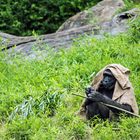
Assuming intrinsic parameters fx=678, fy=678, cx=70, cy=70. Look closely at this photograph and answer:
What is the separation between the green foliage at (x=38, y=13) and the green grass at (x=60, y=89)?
6438mm

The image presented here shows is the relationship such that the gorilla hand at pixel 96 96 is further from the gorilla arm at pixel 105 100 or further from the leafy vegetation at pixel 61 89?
the leafy vegetation at pixel 61 89

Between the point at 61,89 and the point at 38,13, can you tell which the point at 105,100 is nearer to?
the point at 61,89

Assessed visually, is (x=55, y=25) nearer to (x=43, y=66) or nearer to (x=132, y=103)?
(x=43, y=66)

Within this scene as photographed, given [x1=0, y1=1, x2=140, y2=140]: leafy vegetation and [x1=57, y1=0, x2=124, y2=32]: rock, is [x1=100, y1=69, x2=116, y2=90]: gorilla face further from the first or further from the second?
[x1=57, y1=0, x2=124, y2=32]: rock

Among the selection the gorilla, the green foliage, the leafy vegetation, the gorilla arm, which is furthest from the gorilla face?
the green foliage

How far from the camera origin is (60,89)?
9922 millimetres

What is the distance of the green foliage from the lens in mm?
18734

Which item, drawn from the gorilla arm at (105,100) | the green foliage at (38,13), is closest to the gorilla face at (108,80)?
the gorilla arm at (105,100)

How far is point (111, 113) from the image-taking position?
898cm

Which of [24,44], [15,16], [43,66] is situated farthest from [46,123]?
[15,16]

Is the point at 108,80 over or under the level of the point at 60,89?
over

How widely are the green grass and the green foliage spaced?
6.44m

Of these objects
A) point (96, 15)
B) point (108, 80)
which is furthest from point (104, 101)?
point (96, 15)

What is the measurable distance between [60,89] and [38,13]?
30.8 ft
